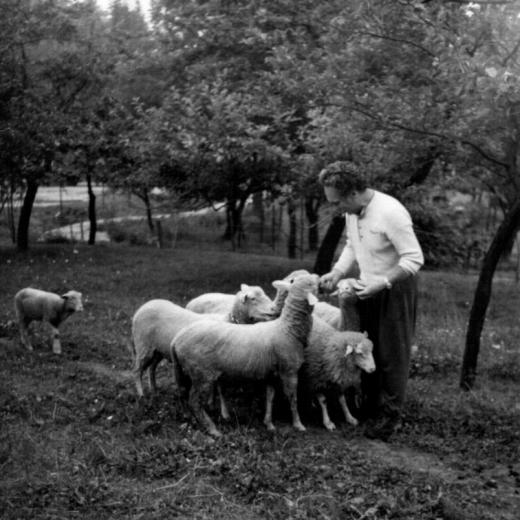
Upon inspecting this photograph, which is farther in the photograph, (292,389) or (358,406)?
(358,406)

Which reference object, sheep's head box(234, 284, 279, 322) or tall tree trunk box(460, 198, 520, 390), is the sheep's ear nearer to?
sheep's head box(234, 284, 279, 322)

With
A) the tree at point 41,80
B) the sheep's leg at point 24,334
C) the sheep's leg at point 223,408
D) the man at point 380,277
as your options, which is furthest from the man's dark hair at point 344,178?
the tree at point 41,80

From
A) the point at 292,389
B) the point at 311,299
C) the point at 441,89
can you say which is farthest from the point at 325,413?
the point at 441,89

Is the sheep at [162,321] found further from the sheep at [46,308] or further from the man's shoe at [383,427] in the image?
the sheep at [46,308]

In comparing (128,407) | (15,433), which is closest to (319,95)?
(128,407)

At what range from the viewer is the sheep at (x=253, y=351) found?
7.05 meters

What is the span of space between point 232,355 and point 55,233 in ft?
71.7

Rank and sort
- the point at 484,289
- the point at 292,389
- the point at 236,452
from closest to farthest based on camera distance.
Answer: the point at 236,452
the point at 292,389
the point at 484,289

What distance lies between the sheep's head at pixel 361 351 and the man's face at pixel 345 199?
1201 millimetres

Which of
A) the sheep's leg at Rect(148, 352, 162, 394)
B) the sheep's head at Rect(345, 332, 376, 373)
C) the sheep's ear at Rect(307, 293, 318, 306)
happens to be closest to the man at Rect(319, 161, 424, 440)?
the sheep's head at Rect(345, 332, 376, 373)

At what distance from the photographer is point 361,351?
A: 7.05 m

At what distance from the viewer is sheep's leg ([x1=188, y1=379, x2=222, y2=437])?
7.01 meters

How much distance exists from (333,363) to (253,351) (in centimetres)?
79

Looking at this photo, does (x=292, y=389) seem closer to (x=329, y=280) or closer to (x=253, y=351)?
(x=253, y=351)
